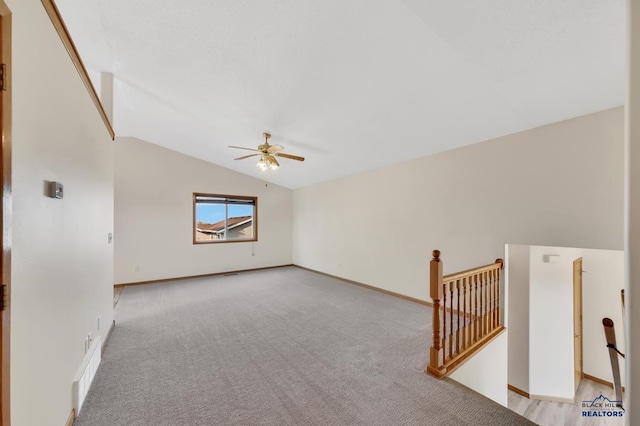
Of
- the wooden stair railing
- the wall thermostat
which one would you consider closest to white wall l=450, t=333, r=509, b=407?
the wooden stair railing

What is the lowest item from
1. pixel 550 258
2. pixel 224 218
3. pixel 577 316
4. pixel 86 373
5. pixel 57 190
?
pixel 577 316

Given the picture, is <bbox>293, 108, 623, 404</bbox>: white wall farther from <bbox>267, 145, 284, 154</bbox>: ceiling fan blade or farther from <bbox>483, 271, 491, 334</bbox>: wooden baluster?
<bbox>267, 145, 284, 154</bbox>: ceiling fan blade

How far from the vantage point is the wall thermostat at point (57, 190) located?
142 cm

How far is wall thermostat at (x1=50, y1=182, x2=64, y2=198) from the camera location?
1421 mm

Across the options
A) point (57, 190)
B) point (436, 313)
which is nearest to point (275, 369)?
point (436, 313)

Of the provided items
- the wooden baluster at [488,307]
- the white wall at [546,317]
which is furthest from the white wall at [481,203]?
the white wall at [546,317]

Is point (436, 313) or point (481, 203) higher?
point (481, 203)

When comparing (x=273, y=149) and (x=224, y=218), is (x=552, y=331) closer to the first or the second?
(x=273, y=149)

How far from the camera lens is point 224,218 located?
6.71 meters

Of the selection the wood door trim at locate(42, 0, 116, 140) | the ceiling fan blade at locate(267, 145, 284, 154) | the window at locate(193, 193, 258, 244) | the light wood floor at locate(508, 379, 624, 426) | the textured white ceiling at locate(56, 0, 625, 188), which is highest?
the textured white ceiling at locate(56, 0, 625, 188)

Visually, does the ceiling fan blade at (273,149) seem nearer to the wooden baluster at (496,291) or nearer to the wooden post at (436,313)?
the wooden post at (436,313)

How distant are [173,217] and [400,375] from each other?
223 inches

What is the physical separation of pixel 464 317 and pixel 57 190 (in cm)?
320

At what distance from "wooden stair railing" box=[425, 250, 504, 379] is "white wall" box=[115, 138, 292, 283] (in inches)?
210
